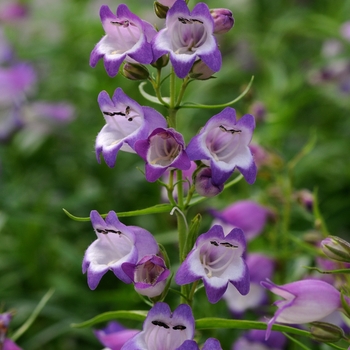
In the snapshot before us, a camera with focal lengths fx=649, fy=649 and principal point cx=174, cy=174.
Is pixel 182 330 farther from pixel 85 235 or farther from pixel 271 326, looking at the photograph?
pixel 85 235

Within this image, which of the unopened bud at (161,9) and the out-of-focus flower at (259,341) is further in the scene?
the out-of-focus flower at (259,341)

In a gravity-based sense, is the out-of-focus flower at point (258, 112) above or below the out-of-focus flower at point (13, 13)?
above

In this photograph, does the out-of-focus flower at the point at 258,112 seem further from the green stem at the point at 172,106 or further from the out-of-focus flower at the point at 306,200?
the green stem at the point at 172,106

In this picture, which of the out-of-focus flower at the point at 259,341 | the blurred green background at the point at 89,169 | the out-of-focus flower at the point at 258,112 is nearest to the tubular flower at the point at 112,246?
the out-of-focus flower at the point at 259,341

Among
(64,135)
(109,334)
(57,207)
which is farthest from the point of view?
(64,135)

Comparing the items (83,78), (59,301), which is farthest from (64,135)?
(59,301)

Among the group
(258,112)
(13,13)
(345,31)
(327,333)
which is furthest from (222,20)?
(13,13)
